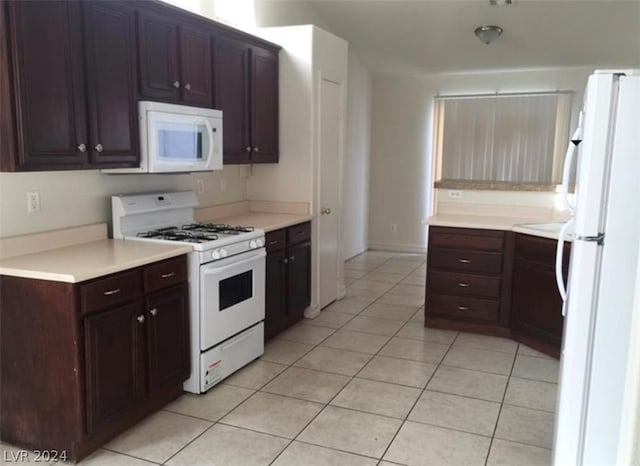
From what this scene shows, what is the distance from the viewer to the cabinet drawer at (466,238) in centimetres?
404

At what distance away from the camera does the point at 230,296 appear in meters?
3.32

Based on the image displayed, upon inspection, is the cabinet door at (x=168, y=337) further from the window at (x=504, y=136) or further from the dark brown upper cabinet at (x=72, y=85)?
the window at (x=504, y=136)

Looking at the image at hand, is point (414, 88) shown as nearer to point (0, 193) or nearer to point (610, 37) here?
point (610, 37)

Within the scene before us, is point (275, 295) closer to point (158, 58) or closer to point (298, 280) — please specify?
point (298, 280)

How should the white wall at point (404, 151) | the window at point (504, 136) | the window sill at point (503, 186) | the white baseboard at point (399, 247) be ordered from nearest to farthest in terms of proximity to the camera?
the window sill at point (503, 186) → the window at point (504, 136) → the white wall at point (404, 151) → the white baseboard at point (399, 247)

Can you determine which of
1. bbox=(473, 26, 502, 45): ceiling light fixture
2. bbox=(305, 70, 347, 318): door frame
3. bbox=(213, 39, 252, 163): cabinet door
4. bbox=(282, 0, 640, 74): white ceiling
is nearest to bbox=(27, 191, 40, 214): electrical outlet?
bbox=(213, 39, 252, 163): cabinet door

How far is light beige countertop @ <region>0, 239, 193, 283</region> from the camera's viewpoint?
2.32 metres

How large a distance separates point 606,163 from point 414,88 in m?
5.49

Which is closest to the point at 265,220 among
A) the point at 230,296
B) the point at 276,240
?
the point at 276,240

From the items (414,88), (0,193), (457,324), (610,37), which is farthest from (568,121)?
(0,193)

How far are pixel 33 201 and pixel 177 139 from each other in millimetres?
879

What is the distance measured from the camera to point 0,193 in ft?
8.41

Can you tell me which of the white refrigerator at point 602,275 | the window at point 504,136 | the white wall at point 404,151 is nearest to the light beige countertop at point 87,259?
the white refrigerator at point 602,275

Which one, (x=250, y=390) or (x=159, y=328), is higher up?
(x=159, y=328)
